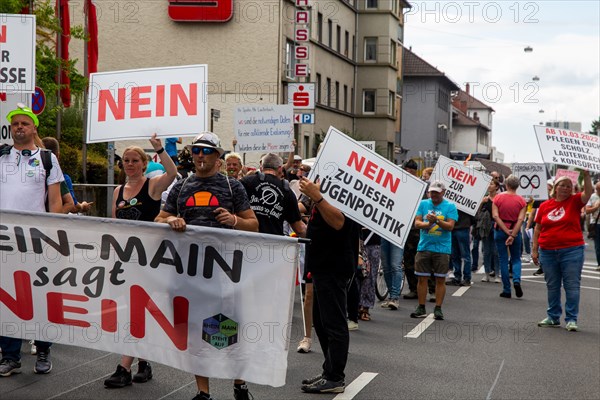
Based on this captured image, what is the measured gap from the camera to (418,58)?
9288 centimetres

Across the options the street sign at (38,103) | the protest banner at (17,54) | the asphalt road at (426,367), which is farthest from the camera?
the street sign at (38,103)

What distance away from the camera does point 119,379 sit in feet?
25.4

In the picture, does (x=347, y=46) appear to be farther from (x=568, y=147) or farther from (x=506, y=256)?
(x=568, y=147)

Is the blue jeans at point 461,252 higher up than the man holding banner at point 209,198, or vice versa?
the man holding banner at point 209,198

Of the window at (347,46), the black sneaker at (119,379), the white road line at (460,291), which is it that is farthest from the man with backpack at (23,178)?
the window at (347,46)

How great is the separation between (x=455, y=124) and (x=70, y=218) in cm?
13153

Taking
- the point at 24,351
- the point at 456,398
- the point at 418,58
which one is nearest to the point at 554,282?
the point at 456,398

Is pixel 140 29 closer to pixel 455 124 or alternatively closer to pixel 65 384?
pixel 65 384

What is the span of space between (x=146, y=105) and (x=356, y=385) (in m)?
3.06

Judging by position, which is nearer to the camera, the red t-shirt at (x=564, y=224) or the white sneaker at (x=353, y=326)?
the white sneaker at (x=353, y=326)

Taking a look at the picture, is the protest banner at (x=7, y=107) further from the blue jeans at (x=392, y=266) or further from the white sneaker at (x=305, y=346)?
the blue jeans at (x=392, y=266)

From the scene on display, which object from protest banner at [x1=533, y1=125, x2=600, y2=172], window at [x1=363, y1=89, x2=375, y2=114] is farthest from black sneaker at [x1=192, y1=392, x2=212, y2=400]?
window at [x1=363, y1=89, x2=375, y2=114]

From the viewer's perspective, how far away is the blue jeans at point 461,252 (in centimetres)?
1797

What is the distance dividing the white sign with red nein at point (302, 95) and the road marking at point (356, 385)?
22675mm
